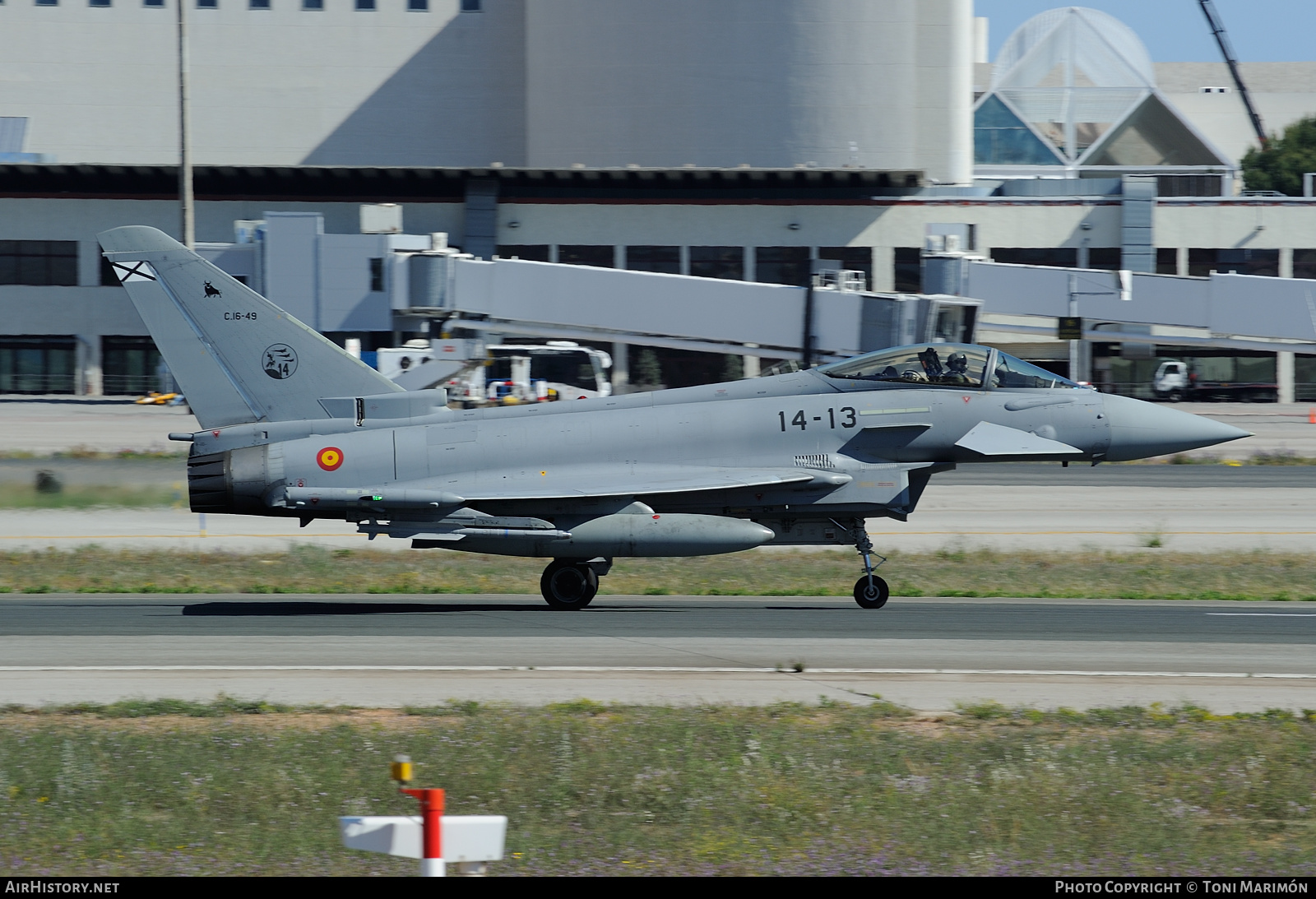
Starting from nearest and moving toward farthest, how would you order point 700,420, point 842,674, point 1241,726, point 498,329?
point 1241,726
point 842,674
point 700,420
point 498,329

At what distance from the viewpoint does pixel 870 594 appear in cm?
1680

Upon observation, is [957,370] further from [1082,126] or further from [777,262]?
[1082,126]

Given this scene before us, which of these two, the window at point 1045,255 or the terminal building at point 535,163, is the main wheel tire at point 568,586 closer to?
the terminal building at point 535,163

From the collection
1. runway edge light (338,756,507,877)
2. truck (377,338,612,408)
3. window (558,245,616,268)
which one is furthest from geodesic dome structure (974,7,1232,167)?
runway edge light (338,756,507,877)

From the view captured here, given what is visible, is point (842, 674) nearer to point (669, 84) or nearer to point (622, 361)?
point (622, 361)

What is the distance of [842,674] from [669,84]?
5533 centimetres

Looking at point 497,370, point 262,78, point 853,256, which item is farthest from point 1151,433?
point 262,78

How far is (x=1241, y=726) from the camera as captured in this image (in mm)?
10375

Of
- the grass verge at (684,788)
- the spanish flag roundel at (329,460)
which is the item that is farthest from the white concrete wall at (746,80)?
the grass verge at (684,788)

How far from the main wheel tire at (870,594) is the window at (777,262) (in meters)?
44.7

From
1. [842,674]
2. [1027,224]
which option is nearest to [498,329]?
[1027,224]

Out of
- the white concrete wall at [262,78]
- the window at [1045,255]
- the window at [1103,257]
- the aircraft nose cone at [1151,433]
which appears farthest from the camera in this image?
the white concrete wall at [262,78]

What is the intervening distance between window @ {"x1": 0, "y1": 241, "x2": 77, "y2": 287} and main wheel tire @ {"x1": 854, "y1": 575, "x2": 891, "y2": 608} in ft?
176

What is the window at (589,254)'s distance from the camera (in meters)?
61.3
